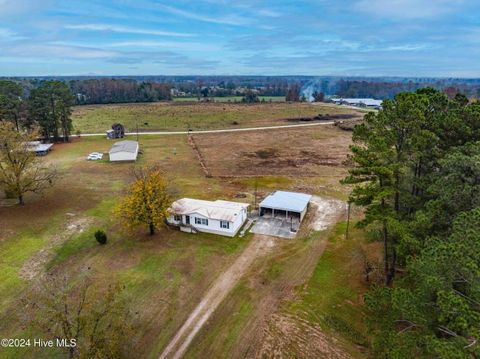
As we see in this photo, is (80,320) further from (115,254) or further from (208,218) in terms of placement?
(208,218)

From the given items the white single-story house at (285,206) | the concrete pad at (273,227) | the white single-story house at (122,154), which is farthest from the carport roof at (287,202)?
the white single-story house at (122,154)

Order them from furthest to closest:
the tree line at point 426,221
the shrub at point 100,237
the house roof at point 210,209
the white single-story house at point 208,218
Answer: the house roof at point 210,209, the white single-story house at point 208,218, the shrub at point 100,237, the tree line at point 426,221

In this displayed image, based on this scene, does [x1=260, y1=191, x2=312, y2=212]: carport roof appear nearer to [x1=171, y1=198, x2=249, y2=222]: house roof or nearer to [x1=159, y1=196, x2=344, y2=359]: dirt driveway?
[x1=159, y1=196, x2=344, y2=359]: dirt driveway

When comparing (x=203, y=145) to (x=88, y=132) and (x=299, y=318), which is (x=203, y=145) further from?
(x=299, y=318)

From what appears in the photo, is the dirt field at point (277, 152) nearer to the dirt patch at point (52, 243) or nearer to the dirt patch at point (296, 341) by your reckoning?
the dirt patch at point (52, 243)

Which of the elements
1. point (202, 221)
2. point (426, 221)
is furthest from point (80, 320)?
point (202, 221)

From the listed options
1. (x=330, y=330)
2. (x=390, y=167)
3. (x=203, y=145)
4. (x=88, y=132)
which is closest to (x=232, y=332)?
(x=330, y=330)
